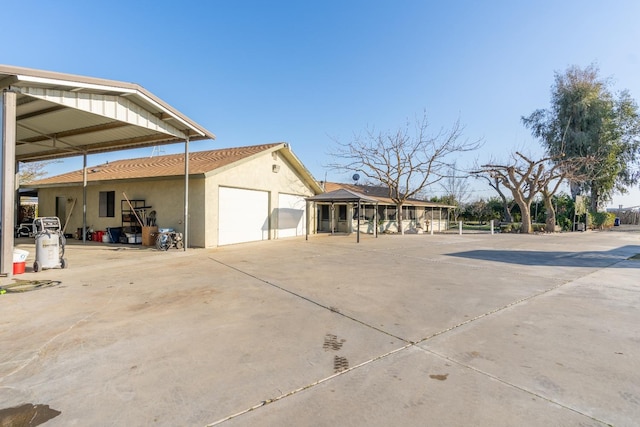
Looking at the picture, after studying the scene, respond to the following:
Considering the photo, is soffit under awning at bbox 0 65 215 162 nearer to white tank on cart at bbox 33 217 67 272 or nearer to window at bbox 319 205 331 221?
white tank on cart at bbox 33 217 67 272

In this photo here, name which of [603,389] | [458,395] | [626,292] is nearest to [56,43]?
[458,395]

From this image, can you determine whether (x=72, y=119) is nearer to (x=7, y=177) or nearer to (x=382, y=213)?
(x=7, y=177)

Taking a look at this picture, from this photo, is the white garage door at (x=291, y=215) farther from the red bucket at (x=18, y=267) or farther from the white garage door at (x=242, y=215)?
the red bucket at (x=18, y=267)

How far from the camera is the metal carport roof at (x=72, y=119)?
628cm

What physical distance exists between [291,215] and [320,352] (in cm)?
1437

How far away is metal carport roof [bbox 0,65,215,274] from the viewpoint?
6.28 metres

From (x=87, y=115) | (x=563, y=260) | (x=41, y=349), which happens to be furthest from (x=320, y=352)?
(x=563, y=260)

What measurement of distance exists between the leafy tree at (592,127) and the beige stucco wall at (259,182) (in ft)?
79.3

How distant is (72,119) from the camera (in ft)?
33.1

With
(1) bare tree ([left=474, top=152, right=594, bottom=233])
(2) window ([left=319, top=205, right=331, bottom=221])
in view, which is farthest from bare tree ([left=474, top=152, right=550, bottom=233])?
(2) window ([left=319, top=205, right=331, bottom=221])

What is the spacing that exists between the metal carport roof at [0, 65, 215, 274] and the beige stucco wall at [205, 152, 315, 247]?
6.66 feet

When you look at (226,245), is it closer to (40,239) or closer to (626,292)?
(40,239)

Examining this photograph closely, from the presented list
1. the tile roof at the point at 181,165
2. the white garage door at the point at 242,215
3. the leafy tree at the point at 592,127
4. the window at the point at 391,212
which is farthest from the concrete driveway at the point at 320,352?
the leafy tree at the point at 592,127

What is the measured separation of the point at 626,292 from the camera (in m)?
6.00
